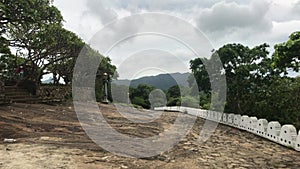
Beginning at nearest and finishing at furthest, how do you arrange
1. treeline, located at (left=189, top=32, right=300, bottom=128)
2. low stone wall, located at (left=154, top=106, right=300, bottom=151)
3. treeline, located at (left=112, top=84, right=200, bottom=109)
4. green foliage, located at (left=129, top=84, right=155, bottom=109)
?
low stone wall, located at (left=154, top=106, right=300, bottom=151), treeline, located at (left=189, top=32, right=300, bottom=128), treeline, located at (left=112, top=84, right=200, bottom=109), green foliage, located at (left=129, top=84, right=155, bottom=109)

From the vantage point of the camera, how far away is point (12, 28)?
11.1 metres

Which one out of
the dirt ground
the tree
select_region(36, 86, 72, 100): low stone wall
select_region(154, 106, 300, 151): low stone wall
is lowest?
the dirt ground

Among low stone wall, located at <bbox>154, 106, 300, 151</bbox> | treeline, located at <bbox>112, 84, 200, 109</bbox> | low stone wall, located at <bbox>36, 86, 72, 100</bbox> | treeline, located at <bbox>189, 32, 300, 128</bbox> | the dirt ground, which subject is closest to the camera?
the dirt ground

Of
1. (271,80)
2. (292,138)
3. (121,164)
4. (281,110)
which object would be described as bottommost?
(121,164)

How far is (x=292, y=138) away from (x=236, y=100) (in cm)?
436

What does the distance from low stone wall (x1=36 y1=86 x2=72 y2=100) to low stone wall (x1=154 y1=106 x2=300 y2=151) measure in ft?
28.0

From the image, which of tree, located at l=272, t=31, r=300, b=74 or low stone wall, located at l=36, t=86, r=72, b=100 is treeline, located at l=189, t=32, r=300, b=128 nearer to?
tree, located at l=272, t=31, r=300, b=74

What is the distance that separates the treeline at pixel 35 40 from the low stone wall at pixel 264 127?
776 cm

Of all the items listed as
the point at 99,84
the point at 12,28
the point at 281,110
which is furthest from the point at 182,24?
the point at 99,84

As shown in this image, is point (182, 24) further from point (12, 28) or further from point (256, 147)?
point (12, 28)

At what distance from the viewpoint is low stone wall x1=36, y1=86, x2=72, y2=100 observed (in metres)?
13.6

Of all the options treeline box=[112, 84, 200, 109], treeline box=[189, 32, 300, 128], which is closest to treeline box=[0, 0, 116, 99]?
treeline box=[189, 32, 300, 128]

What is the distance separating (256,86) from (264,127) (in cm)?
264

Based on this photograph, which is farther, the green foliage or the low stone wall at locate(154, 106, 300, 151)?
the green foliage
